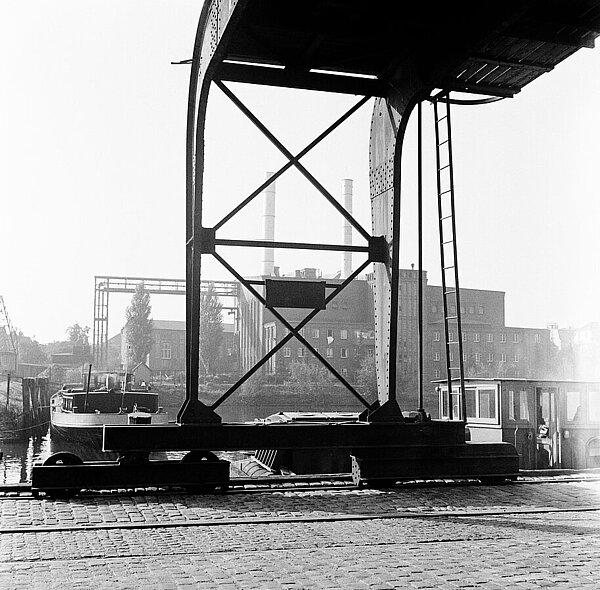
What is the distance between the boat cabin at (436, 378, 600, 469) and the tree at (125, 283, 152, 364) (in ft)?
192

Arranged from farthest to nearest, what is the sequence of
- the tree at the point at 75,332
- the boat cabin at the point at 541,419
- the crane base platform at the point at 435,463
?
the tree at the point at 75,332 → the boat cabin at the point at 541,419 → the crane base platform at the point at 435,463

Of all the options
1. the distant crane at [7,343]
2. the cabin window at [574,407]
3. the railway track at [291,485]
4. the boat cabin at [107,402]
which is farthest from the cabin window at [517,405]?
the distant crane at [7,343]

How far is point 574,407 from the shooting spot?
2027 cm

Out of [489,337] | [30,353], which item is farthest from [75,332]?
[489,337]

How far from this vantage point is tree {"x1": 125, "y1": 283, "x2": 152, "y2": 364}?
75812mm

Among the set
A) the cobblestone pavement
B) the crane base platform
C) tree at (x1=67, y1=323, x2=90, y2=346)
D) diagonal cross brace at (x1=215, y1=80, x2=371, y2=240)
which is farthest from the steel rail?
tree at (x1=67, y1=323, x2=90, y2=346)

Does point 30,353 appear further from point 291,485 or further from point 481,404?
point 291,485

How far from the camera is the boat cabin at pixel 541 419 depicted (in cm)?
1936

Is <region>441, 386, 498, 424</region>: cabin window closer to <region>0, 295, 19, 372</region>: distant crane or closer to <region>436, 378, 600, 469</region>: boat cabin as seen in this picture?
<region>436, 378, 600, 469</region>: boat cabin

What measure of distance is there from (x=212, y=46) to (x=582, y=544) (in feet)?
22.0

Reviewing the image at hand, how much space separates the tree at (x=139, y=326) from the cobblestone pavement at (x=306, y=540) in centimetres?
6811

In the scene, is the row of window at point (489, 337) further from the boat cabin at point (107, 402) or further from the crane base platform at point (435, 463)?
the crane base platform at point (435, 463)

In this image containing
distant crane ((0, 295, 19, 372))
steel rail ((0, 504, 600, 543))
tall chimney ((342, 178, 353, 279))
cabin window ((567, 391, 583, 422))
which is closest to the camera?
steel rail ((0, 504, 600, 543))

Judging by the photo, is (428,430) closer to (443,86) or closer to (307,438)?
(307,438)
